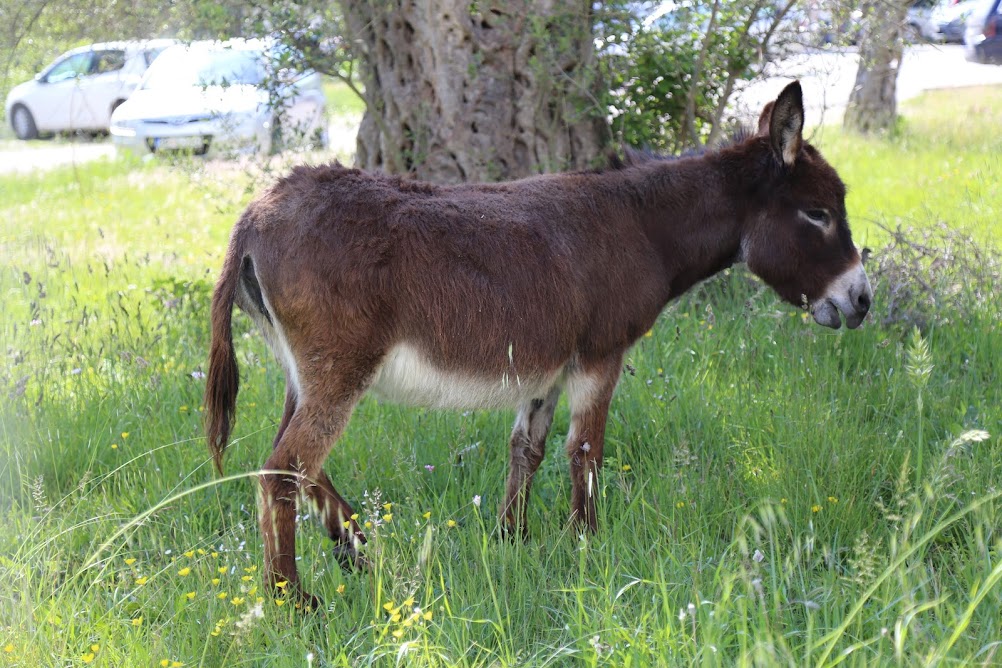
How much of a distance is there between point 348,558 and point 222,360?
795 mm

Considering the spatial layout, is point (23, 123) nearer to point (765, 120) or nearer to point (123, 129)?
point (123, 129)

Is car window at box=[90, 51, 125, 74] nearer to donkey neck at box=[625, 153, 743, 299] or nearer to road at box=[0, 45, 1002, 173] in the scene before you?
road at box=[0, 45, 1002, 173]

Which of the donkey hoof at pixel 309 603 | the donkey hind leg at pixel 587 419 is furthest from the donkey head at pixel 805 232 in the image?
the donkey hoof at pixel 309 603

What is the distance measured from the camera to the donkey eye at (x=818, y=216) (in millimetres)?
3436

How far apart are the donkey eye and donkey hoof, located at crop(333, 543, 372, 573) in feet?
6.63

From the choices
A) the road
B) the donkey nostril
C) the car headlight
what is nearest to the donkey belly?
the donkey nostril

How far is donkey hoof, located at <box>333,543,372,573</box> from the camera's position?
121 inches

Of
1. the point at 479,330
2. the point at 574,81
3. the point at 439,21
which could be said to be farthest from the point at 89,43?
the point at 479,330

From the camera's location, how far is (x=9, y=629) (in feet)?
8.12

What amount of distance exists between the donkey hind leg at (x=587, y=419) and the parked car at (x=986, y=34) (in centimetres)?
1582

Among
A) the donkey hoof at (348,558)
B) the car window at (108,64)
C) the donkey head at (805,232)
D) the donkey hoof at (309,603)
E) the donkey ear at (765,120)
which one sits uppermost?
the car window at (108,64)

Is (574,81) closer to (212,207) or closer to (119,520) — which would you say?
(119,520)

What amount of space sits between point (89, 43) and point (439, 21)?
2959 mm

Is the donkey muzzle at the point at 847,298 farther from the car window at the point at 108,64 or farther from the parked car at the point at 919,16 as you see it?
the car window at the point at 108,64
